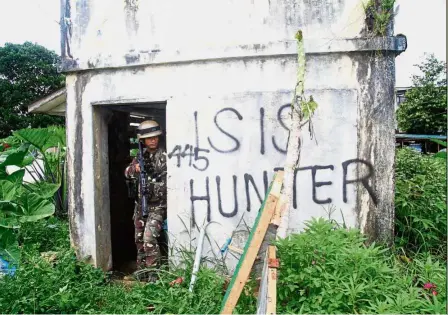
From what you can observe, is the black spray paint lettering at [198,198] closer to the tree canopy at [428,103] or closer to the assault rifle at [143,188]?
the assault rifle at [143,188]

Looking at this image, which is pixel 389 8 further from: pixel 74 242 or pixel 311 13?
pixel 74 242

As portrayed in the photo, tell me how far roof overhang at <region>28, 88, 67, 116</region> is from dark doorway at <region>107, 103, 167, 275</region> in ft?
6.37

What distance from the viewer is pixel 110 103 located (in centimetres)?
510

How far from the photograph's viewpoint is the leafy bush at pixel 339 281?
2982mm

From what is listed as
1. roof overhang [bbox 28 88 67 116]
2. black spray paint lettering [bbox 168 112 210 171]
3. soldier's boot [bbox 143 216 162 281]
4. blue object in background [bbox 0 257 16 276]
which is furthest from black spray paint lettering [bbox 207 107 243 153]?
roof overhang [bbox 28 88 67 116]

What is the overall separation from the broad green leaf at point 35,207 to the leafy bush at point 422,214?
4419 mm

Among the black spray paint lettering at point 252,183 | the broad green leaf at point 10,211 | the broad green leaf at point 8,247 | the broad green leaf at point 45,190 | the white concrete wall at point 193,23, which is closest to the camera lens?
the white concrete wall at point 193,23

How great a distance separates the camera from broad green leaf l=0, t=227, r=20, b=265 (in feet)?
15.3

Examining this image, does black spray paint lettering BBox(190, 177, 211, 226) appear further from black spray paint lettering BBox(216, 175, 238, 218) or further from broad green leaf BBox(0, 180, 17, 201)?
broad green leaf BBox(0, 180, 17, 201)

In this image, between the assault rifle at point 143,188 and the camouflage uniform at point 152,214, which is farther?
the assault rifle at point 143,188

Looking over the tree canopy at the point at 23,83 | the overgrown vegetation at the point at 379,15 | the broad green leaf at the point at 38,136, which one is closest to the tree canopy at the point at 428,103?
the overgrown vegetation at the point at 379,15

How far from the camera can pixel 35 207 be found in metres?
5.26

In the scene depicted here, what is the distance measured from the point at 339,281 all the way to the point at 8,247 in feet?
12.7

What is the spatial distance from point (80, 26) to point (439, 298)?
5.13 m
